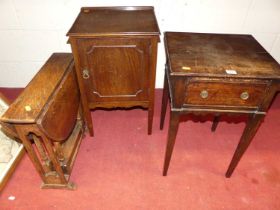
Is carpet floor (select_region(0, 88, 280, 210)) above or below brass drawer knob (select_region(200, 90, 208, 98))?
below

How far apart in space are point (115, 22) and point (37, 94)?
27.0 inches

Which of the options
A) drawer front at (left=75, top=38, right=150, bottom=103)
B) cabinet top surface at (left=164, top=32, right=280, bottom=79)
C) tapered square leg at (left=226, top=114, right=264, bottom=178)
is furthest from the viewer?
drawer front at (left=75, top=38, right=150, bottom=103)

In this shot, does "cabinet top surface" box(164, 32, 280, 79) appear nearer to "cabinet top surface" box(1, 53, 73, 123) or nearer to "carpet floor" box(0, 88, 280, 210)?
"cabinet top surface" box(1, 53, 73, 123)

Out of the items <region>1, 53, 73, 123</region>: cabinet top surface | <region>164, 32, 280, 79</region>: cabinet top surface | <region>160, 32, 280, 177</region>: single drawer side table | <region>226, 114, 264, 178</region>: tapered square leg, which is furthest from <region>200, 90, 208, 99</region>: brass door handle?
<region>1, 53, 73, 123</region>: cabinet top surface

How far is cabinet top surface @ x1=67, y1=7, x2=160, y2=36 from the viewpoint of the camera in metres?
1.33

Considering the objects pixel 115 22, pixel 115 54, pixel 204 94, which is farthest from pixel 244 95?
pixel 115 22

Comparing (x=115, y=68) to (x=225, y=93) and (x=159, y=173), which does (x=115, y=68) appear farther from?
(x=159, y=173)

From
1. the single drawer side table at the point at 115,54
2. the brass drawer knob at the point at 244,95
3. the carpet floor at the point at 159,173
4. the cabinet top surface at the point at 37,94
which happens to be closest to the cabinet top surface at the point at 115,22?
the single drawer side table at the point at 115,54

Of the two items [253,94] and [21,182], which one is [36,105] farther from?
[253,94]

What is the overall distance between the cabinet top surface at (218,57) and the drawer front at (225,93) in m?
0.06

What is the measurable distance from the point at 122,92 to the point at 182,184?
794 mm

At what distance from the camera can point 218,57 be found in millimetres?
1270

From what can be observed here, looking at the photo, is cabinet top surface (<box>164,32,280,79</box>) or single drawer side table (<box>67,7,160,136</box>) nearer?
cabinet top surface (<box>164,32,280,79</box>)

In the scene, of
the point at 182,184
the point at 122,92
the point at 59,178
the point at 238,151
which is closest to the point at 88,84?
the point at 122,92
